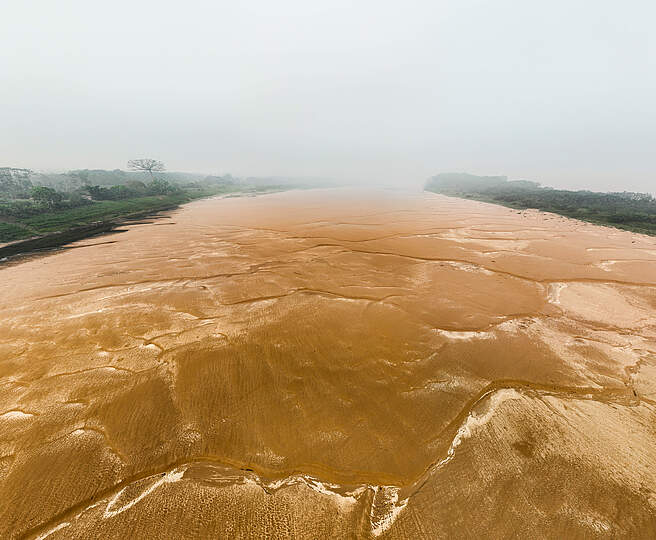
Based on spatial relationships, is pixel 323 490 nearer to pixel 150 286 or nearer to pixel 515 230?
pixel 150 286

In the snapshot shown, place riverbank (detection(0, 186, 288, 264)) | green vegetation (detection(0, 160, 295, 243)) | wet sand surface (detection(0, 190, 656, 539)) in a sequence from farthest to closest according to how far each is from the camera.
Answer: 1. green vegetation (detection(0, 160, 295, 243))
2. riverbank (detection(0, 186, 288, 264))
3. wet sand surface (detection(0, 190, 656, 539))

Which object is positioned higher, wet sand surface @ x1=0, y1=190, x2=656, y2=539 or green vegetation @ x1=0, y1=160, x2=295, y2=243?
green vegetation @ x1=0, y1=160, x2=295, y2=243

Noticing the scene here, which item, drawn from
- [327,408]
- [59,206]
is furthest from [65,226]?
[327,408]

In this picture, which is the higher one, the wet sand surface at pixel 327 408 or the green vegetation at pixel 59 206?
the green vegetation at pixel 59 206

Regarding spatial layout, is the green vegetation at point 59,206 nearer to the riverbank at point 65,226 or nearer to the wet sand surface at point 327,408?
the riverbank at point 65,226

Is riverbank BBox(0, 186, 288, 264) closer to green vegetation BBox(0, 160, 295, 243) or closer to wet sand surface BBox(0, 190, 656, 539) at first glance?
green vegetation BBox(0, 160, 295, 243)

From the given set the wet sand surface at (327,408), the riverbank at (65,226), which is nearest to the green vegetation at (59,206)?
the riverbank at (65,226)

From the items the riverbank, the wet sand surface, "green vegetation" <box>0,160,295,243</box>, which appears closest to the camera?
the wet sand surface

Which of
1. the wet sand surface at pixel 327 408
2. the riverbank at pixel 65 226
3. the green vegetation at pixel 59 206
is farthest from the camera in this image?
the green vegetation at pixel 59 206

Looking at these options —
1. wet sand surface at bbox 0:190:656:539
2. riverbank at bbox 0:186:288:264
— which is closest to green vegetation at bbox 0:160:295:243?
riverbank at bbox 0:186:288:264

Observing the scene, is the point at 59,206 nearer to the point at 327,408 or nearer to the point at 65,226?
the point at 65,226
